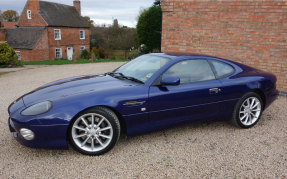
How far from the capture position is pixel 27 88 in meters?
8.17

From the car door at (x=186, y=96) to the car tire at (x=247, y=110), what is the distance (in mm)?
502

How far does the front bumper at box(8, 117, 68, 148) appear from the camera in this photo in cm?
299

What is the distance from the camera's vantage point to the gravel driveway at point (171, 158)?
294 centimetres

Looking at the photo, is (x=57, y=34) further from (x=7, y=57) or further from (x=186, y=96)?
(x=186, y=96)

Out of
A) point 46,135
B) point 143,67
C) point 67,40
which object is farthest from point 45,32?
point 46,135

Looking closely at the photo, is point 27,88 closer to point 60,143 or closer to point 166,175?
point 60,143

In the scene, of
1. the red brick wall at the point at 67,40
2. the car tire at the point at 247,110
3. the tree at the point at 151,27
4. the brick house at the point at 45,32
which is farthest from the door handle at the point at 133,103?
the red brick wall at the point at 67,40

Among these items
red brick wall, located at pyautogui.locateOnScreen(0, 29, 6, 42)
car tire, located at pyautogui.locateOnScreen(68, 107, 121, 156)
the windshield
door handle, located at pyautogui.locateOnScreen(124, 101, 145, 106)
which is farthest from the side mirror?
red brick wall, located at pyautogui.locateOnScreen(0, 29, 6, 42)

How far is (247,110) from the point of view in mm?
4379

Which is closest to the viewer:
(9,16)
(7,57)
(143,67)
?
(143,67)

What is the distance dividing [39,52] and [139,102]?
30.3 m

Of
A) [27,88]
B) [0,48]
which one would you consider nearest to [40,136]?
[27,88]

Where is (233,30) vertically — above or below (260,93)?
above

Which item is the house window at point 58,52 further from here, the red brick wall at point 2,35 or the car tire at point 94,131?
the car tire at point 94,131
